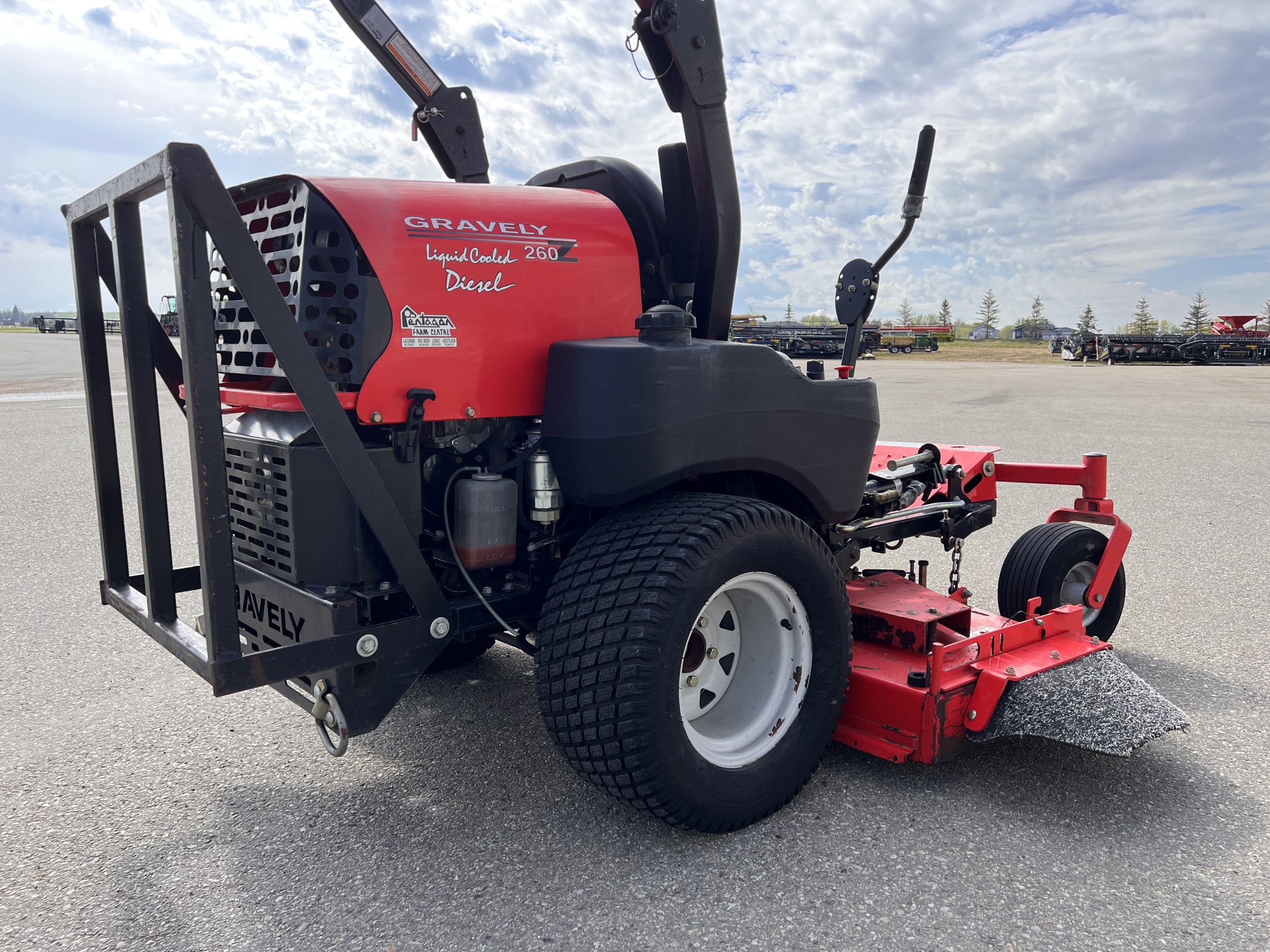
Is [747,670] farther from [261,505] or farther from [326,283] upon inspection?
[326,283]

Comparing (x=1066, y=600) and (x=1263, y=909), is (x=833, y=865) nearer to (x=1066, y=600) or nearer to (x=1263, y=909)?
(x=1263, y=909)

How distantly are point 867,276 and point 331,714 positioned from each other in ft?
9.49

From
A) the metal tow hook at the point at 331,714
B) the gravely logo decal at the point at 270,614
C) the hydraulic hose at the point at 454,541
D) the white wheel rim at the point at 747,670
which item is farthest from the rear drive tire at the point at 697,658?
the gravely logo decal at the point at 270,614

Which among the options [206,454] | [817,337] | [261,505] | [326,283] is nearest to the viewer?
[206,454]

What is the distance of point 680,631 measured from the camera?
99.0 inches

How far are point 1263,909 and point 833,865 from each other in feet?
3.45

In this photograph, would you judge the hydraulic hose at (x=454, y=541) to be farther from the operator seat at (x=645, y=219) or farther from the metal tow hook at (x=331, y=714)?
the operator seat at (x=645, y=219)

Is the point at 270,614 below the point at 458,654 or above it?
above

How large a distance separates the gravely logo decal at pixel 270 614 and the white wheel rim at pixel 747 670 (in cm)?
111

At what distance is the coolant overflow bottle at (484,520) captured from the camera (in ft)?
8.58

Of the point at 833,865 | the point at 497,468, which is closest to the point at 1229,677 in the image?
the point at 833,865

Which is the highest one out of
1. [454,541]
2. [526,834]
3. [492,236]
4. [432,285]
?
[492,236]

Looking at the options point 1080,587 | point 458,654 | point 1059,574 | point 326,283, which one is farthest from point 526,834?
point 1080,587

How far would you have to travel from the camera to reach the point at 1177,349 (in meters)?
38.7
